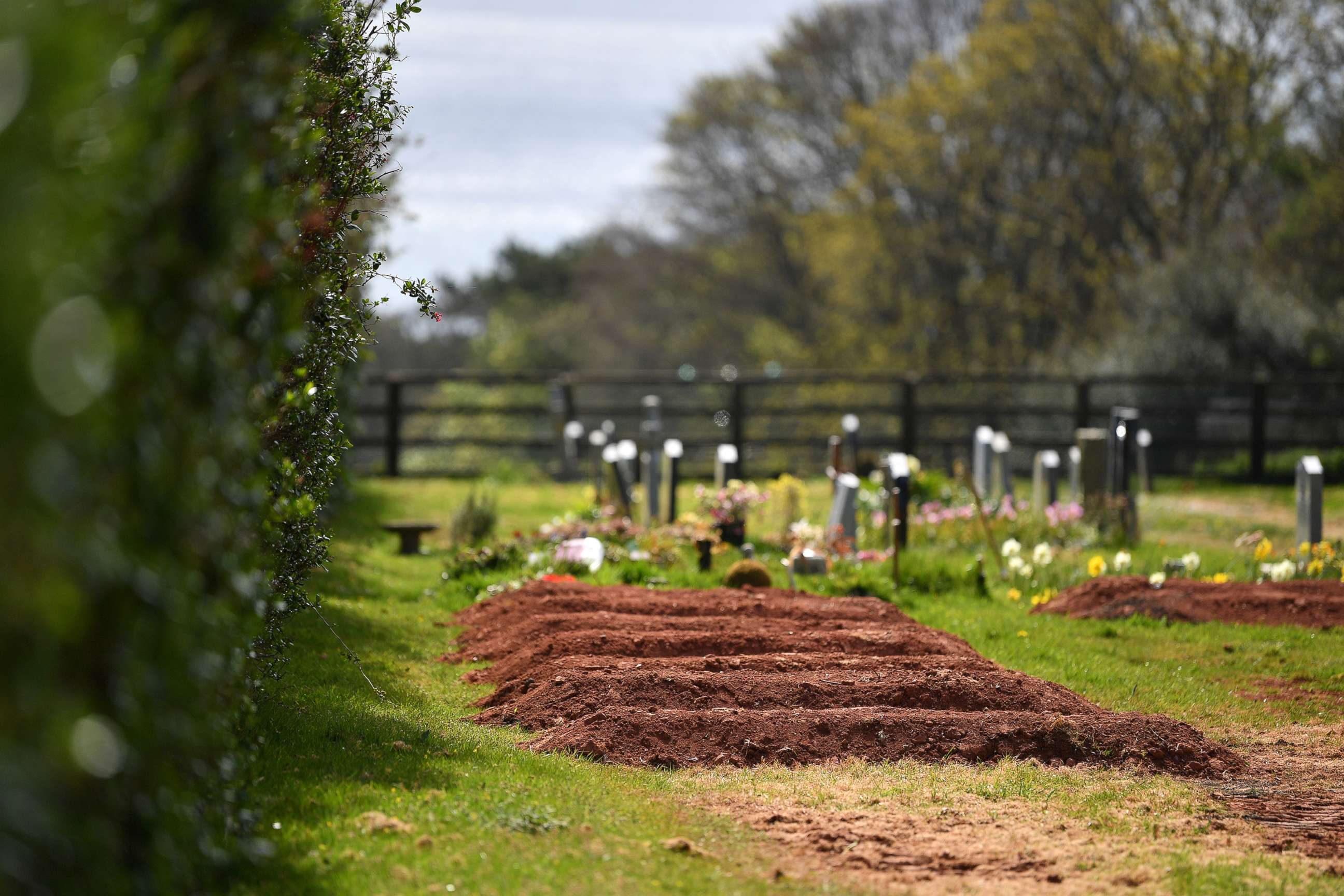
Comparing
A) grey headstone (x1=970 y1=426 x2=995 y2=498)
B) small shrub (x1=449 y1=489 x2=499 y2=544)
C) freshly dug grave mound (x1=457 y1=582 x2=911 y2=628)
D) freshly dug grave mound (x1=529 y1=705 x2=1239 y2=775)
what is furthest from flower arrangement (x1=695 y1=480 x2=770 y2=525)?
freshly dug grave mound (x1=529 y1=705 x2=1239 y2=775)

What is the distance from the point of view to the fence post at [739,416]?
69.4 ft

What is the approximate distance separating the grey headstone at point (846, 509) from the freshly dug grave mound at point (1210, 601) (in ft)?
7.20

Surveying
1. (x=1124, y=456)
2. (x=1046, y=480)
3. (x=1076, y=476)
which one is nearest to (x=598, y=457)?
(x=1046, y=480)

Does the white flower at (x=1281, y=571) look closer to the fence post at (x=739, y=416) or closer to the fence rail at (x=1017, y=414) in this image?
the fence rail at (x=1017, y=414)

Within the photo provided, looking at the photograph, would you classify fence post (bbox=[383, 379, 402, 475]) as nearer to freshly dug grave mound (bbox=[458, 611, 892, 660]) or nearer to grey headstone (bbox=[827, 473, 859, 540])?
grey headstone (bbox=[827, 473, 859, 540])

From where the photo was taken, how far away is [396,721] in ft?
19.5

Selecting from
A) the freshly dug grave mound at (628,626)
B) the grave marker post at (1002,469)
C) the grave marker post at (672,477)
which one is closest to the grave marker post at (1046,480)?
the grave marker post at (1002,469)

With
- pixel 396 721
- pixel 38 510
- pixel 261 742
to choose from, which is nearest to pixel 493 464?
pixel 396 721

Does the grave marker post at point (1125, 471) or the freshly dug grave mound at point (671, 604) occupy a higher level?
the grave marker post at point (1125, 471)

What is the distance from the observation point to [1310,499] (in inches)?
435

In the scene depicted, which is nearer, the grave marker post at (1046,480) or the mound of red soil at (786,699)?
Result: the mound of red soil at (786,699)

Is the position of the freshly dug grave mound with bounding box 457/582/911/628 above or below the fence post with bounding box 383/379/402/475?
below

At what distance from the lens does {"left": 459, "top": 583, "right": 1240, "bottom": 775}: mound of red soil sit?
5.85 meters

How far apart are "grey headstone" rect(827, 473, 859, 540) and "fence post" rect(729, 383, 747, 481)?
9054 millimetres
